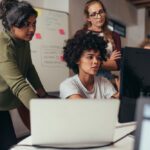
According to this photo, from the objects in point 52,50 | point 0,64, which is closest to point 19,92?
point 0,64

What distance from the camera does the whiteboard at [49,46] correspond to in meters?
3.32

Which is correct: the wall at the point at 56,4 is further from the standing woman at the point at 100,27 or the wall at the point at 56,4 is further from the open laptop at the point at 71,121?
the open laptop at the point at 71,121

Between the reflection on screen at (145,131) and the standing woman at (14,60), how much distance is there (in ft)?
2.60

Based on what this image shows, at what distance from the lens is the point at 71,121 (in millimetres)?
1032

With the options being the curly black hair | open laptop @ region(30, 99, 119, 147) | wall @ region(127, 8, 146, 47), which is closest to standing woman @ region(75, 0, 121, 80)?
the curly black hair

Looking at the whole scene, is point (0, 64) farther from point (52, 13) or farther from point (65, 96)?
point (52, 13)

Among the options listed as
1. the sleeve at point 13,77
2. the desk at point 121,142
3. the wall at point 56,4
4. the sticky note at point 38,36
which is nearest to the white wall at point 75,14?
the wall at point 56,4

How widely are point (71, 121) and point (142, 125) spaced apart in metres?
0.43

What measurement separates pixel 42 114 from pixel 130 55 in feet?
1.53

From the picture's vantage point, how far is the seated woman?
1.74 meters

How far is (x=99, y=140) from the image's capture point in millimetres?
1105

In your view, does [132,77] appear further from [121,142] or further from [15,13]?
[15,13]

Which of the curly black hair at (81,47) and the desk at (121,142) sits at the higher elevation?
the curly black hair at (81,47)

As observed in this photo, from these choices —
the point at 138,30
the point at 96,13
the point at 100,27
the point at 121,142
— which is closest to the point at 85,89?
the point at 121,142
